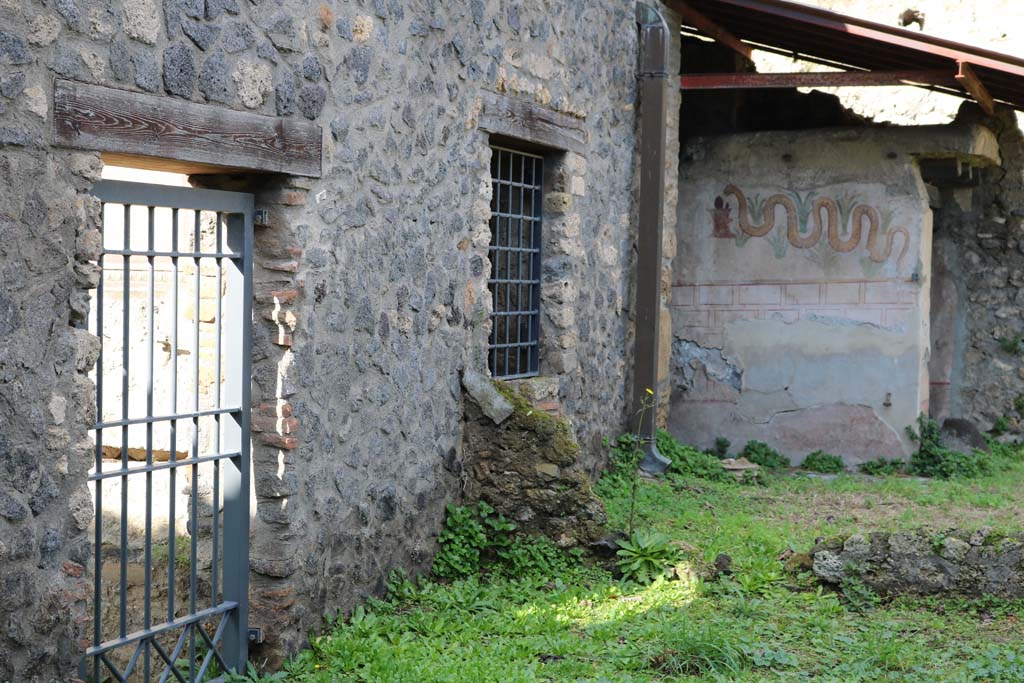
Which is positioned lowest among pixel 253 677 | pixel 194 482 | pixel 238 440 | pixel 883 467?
pixel 253 677

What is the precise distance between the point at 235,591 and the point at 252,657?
32 centimetres

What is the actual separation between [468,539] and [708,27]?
17.3ft

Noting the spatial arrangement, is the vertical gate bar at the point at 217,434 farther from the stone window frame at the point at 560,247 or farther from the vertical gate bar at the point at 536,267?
the vertical gate bar at the point at 536,267

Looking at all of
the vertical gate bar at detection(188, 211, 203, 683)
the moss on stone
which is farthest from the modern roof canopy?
the vertical gate bar at detection(188, 211, 203, 683)

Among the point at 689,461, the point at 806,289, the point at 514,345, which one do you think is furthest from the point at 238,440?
the point at 806,289

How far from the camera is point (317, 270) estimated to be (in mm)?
5215

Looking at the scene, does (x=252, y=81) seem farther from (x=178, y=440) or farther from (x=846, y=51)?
(x=846, y=51)

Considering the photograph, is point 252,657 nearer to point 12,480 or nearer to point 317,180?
point 12,480

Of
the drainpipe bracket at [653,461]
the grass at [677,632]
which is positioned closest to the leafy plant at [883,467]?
the drainpipe bracket at [653,461]

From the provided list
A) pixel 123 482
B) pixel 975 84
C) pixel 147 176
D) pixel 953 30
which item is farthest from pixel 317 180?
pixel 953 30

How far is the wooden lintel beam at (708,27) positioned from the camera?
30.8ft

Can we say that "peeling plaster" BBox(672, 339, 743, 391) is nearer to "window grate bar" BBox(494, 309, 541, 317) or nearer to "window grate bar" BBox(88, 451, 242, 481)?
"window grate bar" BBox(494, 309, 541, 317)

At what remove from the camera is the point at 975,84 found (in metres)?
8.71

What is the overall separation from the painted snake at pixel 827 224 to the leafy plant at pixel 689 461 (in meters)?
2.13
